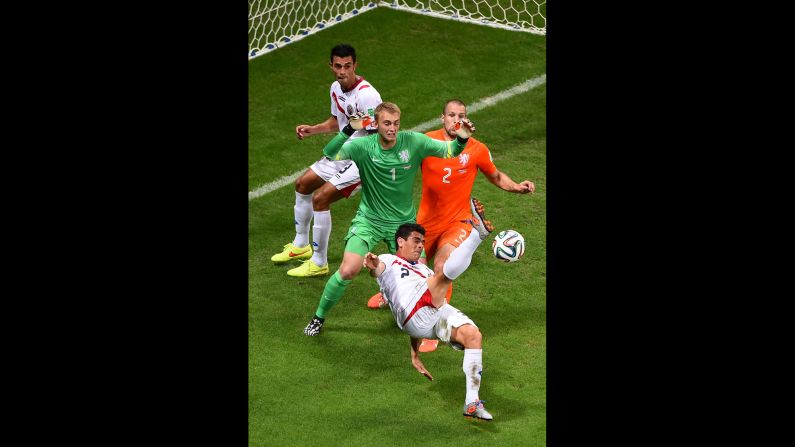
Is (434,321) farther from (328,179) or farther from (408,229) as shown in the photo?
(328,179)

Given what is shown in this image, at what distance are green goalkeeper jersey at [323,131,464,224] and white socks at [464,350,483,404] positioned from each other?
6.68 feet

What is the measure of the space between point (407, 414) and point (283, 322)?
7.89 feet

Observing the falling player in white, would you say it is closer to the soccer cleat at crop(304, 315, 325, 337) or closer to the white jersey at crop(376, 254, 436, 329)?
the white jersey at crop(376, 254, 436, 329)

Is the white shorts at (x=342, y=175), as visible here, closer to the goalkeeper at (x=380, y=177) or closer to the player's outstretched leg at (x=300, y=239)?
the player's outstretched leg at (x=300, y=239)

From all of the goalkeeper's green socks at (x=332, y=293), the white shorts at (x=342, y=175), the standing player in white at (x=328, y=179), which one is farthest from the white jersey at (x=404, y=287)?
the standing player in white at (x=328, y=179)

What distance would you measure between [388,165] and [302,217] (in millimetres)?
2336

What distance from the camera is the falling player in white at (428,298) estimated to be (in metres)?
11.9

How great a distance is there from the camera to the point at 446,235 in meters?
13.7

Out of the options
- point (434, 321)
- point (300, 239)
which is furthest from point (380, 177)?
point (300, 239)

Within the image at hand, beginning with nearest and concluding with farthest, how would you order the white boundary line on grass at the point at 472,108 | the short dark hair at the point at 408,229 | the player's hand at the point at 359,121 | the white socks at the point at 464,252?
the white socks at the point at 464,252
the short dark hair at the point at 408,229
the player's hand at the point at 359,121
the white boundary line on grass at the point at 472,108

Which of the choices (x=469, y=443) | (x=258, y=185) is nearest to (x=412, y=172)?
(x=469, y=443)

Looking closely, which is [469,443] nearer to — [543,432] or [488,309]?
[543,432]

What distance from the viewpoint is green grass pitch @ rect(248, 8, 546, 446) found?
12.0 meters

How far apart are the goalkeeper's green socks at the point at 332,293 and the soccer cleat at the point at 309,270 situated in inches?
56.1
